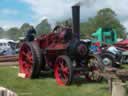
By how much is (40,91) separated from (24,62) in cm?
342

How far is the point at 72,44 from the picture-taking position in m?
10.0

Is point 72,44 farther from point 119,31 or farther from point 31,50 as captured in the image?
point 119,31

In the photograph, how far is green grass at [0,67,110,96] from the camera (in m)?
8.09

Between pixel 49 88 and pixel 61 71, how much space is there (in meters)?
1.05

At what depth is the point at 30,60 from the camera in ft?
36.6

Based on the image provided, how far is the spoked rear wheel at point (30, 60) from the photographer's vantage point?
1063 cm

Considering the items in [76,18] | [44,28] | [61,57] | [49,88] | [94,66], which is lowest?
[49,88]

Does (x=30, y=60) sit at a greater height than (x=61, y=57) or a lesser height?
lesser

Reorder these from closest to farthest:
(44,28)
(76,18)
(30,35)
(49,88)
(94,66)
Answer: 1. (49,88)
2. (94,66)
3. (30,35)
4. (76,18)
5. (44,28)

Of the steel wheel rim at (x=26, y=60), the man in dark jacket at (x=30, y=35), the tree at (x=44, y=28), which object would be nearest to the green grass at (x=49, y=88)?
the steel wheel rim at (x=26, y=60)

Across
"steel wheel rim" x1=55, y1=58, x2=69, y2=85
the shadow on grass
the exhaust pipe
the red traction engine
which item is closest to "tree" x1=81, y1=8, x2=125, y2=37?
the exhaust pipe

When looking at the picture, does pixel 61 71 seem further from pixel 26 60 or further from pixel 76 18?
pixel 76 18

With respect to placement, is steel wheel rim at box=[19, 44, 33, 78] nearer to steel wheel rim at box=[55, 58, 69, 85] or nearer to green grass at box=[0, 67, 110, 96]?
green grass at box=[0, 67, 110, 96]

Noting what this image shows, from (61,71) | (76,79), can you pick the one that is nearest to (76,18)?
(76,79)
